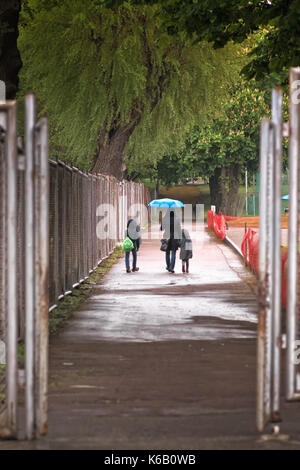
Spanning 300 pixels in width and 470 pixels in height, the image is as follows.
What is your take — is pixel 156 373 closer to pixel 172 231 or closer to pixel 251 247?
pixel 172 231

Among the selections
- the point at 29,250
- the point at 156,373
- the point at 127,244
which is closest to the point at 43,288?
the point at 29,250

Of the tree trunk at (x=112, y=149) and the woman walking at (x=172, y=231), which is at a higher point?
the tree trunk at (x=112, y=149)

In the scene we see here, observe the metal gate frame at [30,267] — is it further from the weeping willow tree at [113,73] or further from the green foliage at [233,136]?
the green foliage at [233,136]

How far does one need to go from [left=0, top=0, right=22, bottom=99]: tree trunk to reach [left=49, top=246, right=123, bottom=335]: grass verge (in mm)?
4084

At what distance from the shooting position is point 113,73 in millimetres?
30297

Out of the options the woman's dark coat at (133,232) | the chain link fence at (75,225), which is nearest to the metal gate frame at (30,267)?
the chain link fence at (75,225)

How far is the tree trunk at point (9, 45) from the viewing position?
17906 mm

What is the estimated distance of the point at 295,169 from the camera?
6848 mm

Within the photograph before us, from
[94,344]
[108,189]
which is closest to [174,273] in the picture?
[108,189]

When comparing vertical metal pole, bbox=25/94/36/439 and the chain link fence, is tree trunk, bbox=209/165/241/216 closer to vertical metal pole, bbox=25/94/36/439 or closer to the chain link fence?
the chain link fence

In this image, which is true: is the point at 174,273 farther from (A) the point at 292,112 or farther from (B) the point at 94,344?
(A) the point at 292,112

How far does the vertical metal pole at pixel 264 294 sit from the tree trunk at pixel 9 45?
12144 millimetres

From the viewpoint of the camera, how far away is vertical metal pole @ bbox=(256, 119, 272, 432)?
259 inches

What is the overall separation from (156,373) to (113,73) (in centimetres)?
2187
